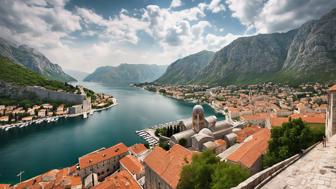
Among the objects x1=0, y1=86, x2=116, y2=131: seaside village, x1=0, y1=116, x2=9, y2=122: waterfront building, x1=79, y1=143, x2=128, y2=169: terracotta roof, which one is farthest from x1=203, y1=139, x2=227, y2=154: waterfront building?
x1=0, y1=116, x2=9, y2=122: waterfront building

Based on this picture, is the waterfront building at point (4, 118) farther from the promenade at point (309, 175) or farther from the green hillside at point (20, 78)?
the promenade at point (309, 175)

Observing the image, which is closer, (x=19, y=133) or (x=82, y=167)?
(x=82, y=167)

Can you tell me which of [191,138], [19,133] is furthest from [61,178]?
[19,133]

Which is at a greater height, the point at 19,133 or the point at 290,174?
the point at 290,174

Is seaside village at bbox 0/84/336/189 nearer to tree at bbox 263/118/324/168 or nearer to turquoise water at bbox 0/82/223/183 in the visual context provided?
tree at bbox 263/118/324/168

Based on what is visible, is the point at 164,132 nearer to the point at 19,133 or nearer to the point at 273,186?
the point at 273,186

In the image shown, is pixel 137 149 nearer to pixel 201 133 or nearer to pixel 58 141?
pixel 201 133
